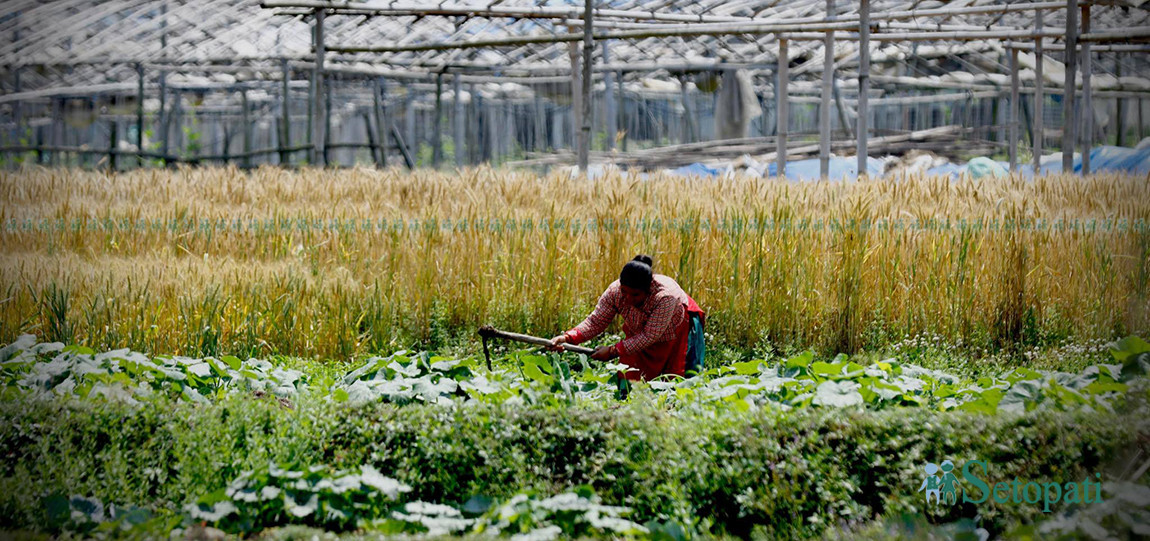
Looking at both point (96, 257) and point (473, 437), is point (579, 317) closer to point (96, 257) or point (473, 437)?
point (473, 437)

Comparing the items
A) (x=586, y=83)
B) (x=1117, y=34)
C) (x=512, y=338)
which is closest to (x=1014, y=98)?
(x=1117, y=34)

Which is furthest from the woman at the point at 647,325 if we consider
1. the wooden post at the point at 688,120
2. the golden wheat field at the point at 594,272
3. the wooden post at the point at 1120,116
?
the wooden post at the point at 1120,116

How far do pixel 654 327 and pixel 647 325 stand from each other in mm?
44

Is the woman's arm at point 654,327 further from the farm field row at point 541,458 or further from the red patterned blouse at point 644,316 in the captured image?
the farm field row at point 541,458

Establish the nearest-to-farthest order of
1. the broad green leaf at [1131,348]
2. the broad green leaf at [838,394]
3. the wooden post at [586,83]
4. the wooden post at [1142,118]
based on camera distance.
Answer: the broad green leaf at [1131,348]
the broad green leaf at [838,394]
the wooden post at [586,83]
the wooden post at [1142,118]

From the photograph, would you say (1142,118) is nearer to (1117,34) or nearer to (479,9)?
(1117,34)

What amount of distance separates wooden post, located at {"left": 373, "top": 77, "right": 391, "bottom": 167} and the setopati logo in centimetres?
1362

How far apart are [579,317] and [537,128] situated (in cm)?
1842

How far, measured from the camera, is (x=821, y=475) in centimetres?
407

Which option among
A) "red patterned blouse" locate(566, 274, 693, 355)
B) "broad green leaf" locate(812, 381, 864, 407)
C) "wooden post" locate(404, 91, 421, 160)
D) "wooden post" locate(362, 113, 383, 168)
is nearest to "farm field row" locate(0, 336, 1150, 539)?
"broad green leaf" locate(812, 381, 864, 407)

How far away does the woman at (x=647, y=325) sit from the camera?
17.9 ft

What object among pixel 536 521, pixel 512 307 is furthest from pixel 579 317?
pixel 536 521

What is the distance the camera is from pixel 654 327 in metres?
5.48

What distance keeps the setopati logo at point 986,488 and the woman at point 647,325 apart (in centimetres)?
184
